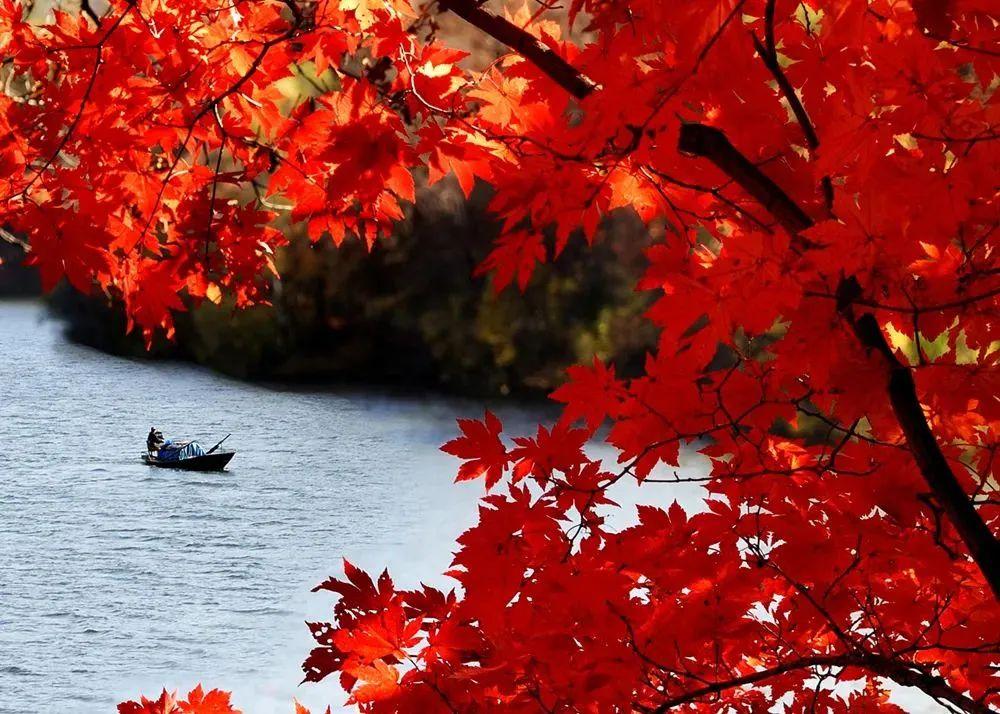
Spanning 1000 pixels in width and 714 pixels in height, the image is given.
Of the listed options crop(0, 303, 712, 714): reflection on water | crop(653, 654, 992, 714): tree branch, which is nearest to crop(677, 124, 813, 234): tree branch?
crop(653, 654, 992, 714): tree branch

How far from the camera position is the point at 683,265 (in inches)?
34.3

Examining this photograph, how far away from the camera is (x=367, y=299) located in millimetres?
2238

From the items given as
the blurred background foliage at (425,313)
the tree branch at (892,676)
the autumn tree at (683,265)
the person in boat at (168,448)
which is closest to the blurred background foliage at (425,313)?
the blurred background foliage at (425,313)

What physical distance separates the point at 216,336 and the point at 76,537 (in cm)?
51

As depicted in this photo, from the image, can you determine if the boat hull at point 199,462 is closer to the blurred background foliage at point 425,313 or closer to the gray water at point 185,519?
the gray water at point 185,519

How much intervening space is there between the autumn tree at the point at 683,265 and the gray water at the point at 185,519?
80 centimetres

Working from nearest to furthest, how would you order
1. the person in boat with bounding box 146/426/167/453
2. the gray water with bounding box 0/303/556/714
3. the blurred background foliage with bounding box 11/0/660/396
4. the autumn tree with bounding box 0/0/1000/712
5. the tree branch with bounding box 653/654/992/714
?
the autumn tree with bounding box 0/0/1000/712 → the tree branch with bounding box 653/654/992/714 → the gray water with bounding box 0/303/556/714 → the person in boat with bounding box 146/426/167/453 → the blurred background foliage with bounding box 11/0/660/396

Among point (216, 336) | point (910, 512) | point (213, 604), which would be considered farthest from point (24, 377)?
point (910, 512)

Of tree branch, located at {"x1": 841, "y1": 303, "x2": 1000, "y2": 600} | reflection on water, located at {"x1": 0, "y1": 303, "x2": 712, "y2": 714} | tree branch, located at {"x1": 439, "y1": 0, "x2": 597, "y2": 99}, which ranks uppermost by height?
tree branch, located at {"x1": 439, "y1": 0, "x2": 597, "y2": 99}

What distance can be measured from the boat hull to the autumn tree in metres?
0.93

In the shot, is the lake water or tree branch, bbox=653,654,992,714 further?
the lake water

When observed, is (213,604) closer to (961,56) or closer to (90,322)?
(90,322)

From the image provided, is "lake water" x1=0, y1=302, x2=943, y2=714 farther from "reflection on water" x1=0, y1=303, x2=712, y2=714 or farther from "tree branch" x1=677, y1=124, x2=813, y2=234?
"tree branch" x1=677, y1=124, x2=813, y2=234

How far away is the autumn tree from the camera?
2.02 ft
